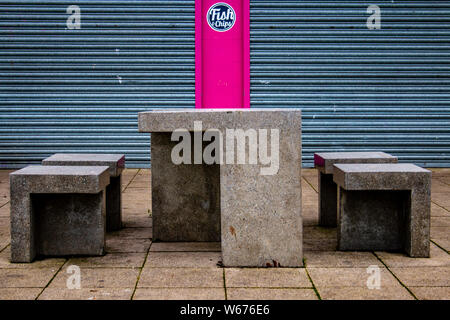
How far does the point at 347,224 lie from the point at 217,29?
18.4ft

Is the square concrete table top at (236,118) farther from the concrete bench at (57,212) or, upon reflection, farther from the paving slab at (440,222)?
the paving slab at (440,222)

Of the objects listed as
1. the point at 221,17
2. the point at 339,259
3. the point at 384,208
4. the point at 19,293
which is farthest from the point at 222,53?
the point at 19,293

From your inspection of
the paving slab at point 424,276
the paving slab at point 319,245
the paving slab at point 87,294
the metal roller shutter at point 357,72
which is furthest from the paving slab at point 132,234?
the metal roller shutter at point 357,72

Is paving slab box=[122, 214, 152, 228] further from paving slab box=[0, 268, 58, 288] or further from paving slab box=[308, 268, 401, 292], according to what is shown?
paving slab box=[308, 268, 401, 292]

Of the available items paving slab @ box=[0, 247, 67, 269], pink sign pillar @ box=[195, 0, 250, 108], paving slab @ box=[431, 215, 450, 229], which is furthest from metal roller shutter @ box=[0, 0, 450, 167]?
paving slab @ box=[0, 247, 67, 269]

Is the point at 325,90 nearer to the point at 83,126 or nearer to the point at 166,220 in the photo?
the point at 83,126

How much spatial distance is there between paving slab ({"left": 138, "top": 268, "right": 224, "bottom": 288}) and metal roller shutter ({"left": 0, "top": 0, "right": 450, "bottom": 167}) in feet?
18.4

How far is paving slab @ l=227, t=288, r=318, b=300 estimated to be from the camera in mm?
3810

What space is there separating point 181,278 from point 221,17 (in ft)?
20.7

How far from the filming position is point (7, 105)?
32.4 feet

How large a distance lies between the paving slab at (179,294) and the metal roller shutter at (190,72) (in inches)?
239

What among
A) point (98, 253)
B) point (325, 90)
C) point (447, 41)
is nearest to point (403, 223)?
point (98, 253)

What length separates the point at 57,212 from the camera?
188 inches

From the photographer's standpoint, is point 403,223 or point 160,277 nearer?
point 160,277
